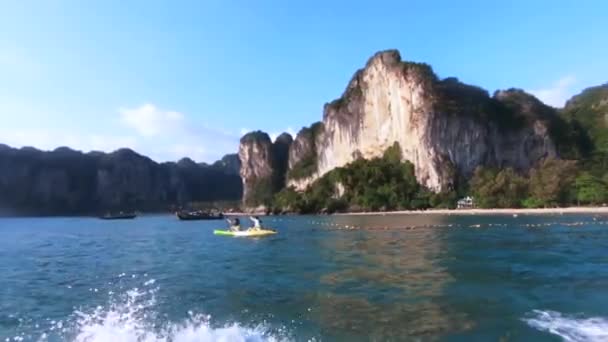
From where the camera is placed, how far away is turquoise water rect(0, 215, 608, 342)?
1295 centimetres

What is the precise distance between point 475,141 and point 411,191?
80.9ft

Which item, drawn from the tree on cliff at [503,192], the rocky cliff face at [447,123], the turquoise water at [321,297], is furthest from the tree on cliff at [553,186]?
the turquoise water at [321,297]

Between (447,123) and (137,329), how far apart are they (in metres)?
146

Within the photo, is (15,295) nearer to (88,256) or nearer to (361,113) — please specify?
(88,256)

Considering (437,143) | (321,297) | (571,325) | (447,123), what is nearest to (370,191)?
(437,143)

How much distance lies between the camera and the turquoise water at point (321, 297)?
13.0 m

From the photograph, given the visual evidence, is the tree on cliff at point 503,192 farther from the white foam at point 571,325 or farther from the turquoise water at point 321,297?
the white foam at point 571,325

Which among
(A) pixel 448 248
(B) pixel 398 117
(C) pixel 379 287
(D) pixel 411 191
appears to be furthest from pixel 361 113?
(C) pixel 379 287

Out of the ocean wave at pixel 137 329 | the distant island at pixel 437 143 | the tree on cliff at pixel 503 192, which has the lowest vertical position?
the ocean wave at pixel 137 329

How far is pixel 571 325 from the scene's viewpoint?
43.2ft

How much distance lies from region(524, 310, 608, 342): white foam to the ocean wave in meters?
6.77

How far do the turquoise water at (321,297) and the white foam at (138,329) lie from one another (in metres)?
0.05

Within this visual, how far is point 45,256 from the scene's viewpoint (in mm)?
37719

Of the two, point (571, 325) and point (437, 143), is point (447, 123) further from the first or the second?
point (571, 325)
